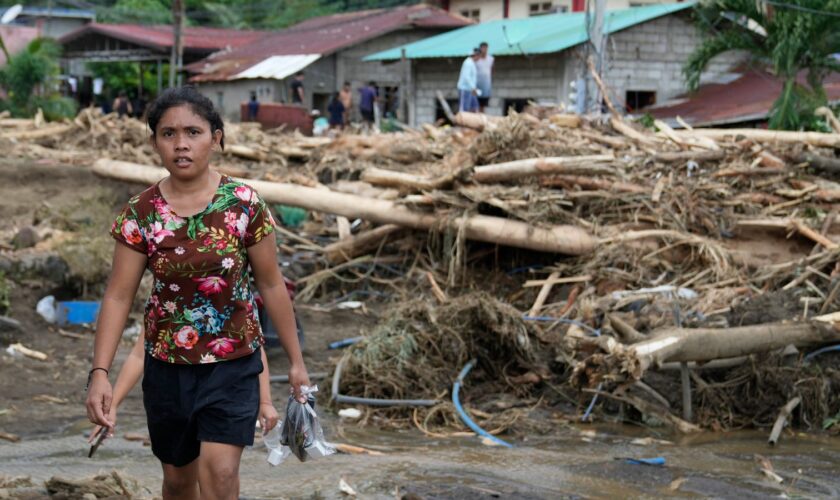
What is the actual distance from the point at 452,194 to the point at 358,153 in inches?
202

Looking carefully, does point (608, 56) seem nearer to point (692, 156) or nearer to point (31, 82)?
point (692, 156)

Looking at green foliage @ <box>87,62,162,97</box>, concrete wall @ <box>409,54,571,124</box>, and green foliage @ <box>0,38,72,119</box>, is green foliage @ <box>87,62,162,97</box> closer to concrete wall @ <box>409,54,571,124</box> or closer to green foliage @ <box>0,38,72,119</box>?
green foliage @ <box>0,38,72,119</box>

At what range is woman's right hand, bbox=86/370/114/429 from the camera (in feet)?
11.2

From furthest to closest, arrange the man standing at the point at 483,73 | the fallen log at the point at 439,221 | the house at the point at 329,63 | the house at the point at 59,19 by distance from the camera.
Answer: the house at the point at 59,19
the house at the point at 329,63
the man standing at the point at 483,73
the fallen log at the point at 439,221

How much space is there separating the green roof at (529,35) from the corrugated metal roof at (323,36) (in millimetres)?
3269

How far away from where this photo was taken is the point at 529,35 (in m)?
25.1

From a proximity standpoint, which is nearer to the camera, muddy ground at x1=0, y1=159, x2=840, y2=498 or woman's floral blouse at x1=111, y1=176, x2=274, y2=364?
woman's floral blouse at x1=111, y1=176, x2=274, y2=364

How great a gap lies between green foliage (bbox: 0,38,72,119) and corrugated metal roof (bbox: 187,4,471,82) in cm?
611

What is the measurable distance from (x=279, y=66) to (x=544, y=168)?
22380 mm

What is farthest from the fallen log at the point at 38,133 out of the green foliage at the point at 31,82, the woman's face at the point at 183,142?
the woman's face at the point at 183,142

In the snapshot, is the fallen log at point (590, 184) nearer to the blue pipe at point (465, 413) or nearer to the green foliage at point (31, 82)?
the blue pipe at point (465, 413)

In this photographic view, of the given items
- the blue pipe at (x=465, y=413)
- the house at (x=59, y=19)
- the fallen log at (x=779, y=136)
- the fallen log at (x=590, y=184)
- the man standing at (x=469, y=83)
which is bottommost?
the blue pipe at (x=465, y=413)

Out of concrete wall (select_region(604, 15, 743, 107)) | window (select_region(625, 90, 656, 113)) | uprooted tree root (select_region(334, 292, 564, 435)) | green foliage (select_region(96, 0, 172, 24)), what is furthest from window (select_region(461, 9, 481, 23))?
uprooted tree root (select_region(334, 292, 564, 435))

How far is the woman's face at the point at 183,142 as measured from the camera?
3.51 m
